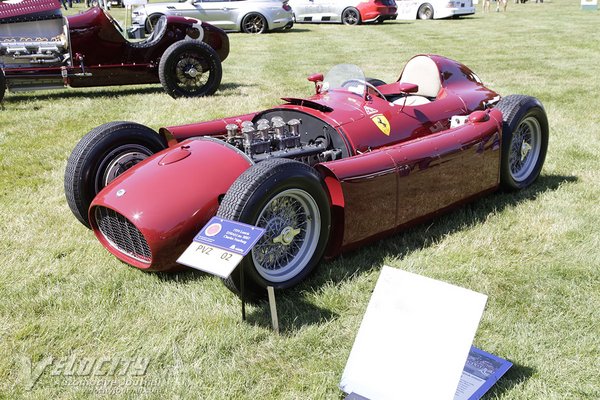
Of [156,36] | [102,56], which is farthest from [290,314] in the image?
[156,36]

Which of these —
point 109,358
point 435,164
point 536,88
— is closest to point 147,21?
point 536,88

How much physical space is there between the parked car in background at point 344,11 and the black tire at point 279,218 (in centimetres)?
1810

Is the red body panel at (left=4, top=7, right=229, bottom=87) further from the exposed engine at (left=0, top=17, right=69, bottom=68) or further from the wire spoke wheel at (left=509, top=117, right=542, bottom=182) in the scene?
the wire spoke wheel at (left=509, top=117, right=542, bottom=182)

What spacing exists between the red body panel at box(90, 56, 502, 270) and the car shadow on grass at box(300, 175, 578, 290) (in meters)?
0.16

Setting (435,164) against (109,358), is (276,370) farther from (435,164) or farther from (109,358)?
(435,164)

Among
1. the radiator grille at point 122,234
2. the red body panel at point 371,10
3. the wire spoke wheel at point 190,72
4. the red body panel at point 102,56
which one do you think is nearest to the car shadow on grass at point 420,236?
the radiator grille at point 122,234

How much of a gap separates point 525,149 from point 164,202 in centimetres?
319

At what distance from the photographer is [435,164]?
13.1ft

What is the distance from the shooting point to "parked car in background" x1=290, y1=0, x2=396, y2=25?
20.2 m

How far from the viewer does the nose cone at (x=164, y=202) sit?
336 centimetres

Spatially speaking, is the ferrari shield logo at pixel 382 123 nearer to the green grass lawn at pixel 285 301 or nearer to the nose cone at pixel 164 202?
the green grass lawn at pixel 285 301

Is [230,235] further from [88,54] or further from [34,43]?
[34,43]

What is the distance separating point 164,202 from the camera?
3.41 meters

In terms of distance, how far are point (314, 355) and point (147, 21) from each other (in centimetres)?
859
